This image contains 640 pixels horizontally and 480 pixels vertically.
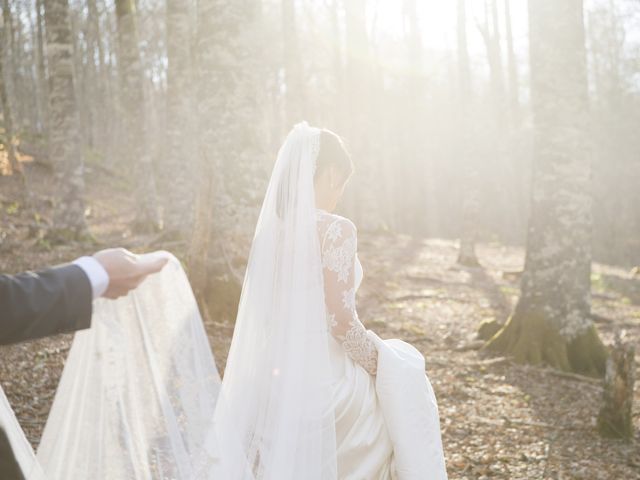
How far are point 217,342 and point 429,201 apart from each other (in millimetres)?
30211

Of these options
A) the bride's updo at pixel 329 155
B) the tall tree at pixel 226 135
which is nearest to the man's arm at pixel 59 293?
the bride's updo at pixel 329 155

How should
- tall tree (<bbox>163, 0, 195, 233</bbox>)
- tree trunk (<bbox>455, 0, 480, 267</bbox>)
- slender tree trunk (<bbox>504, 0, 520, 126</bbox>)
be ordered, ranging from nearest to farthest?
tall tree (<bbox>163, 0, 195, 233</bbox>) → tree trunk (<bbox>455, 0, 480, 267</bbox>) → slender tree trunk (<bbox>504, 0, 520, 126</bbox>)

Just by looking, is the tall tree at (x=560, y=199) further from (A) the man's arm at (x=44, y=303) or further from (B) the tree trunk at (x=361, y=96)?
(B) the tree trunk at (x=361, y=96)

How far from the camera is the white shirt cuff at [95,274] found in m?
1.95

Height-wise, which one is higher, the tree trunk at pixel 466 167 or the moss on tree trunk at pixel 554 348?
the tree trunk at pixel 466 167

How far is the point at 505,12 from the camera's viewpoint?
3122 cm

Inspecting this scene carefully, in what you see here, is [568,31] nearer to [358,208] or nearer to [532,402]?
[532,402]

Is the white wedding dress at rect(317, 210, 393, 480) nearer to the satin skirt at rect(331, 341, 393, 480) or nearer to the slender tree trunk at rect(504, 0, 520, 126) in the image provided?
the satin skirt at rect(331, 341, 393, 480)

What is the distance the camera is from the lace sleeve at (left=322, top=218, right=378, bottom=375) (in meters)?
3.72

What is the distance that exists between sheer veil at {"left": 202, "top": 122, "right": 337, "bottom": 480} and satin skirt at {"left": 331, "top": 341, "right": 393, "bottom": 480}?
0.55ft

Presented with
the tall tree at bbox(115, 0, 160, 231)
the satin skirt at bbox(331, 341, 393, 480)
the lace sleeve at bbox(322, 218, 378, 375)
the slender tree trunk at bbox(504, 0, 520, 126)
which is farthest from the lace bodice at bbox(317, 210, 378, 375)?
the slender tree trunk at bbox(504, 0, 520, 126)

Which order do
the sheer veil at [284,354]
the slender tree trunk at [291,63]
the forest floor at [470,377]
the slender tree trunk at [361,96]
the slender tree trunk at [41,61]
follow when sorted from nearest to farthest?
the sheer veil at [284,354] < the forest floor at [470,377] < the slender tree trunk at [291,63] < the slender tree trunk at [361,96] < the slender tree trunk at [41,61]

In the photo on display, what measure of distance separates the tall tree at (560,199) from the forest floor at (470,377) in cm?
56

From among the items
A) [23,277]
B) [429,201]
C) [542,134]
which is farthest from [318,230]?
[429,201]
